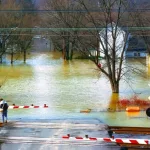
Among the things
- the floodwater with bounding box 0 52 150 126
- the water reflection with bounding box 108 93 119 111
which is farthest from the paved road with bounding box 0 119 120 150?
the water reflection with bounding box 108 93 119 111

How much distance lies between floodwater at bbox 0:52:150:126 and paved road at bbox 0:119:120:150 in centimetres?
268

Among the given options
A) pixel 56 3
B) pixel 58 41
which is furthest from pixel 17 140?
pixel 58 41

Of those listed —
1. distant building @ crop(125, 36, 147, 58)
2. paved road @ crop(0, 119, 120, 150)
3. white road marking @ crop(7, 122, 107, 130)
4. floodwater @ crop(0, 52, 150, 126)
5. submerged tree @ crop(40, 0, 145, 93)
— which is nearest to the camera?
paved road @ crop(0, 119, 120, 150)

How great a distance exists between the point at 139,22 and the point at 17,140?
907 inches

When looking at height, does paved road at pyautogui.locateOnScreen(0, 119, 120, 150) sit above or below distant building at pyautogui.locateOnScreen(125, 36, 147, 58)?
below

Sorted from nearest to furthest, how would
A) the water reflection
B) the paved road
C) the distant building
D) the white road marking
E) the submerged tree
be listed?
the paved road
the white road marking
the water reflection
the submerged tree
the distant building

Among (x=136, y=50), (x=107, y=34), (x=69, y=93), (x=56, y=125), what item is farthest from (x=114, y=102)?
(x=136, y=50)

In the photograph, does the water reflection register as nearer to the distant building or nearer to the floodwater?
the floodwater

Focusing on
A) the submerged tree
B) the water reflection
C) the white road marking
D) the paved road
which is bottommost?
the paved road

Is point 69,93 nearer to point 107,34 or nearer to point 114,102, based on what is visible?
point 114,102

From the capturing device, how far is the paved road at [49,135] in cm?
1091

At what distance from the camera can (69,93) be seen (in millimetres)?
24219

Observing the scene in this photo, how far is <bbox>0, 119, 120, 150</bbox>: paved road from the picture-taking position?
1091cm

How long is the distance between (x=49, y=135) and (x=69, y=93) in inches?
475
